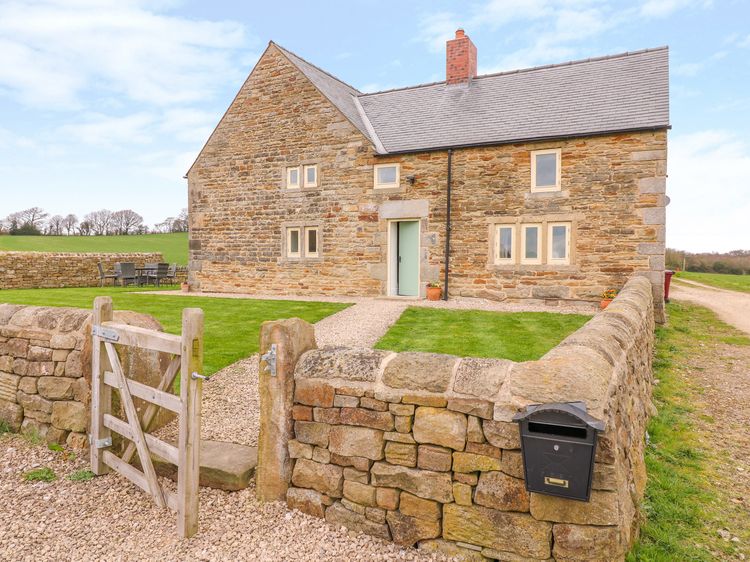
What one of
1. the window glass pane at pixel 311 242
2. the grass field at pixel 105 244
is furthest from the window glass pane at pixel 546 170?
the grass field at pixel 105 244

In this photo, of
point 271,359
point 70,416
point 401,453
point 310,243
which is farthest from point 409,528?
point 310,243

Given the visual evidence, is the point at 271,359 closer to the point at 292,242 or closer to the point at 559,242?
the point at 559,242

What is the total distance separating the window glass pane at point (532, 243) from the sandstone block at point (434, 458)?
1155cm

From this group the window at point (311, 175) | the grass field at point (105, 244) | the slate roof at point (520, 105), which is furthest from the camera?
the grass field at point (105, 244)

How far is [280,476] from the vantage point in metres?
4.01

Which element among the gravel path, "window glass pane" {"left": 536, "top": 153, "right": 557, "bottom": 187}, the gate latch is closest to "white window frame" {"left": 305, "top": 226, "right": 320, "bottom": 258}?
"window glass pane" {"left": 536, "top": 153, "right": 557, "bottom": 187}

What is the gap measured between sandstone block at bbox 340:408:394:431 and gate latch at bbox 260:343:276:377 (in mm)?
655

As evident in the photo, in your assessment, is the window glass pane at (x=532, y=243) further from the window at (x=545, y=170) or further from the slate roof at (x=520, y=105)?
the slate roof at (x=520, y=105)

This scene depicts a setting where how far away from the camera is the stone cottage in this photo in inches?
515

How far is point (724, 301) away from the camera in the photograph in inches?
727

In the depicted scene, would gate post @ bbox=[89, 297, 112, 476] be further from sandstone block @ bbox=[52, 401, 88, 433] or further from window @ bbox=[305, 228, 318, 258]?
window @ bbox=[305, 228, 318, 258]

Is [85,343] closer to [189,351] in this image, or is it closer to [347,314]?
[189,351]

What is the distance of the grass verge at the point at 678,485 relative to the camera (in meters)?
3.65

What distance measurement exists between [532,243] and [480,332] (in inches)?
210
